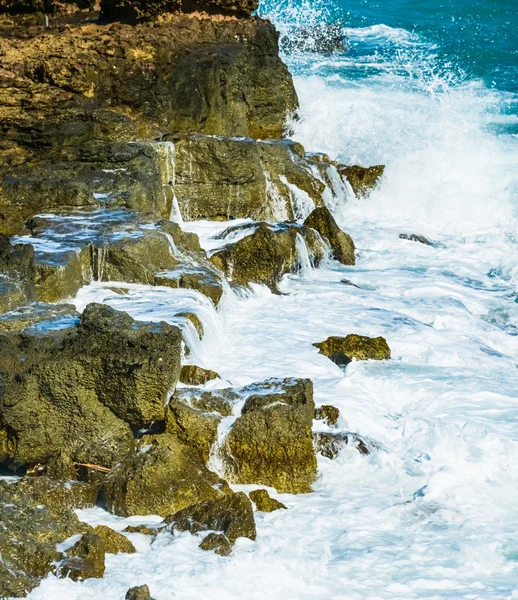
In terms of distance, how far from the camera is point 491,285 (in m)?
11.4

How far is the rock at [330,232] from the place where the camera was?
37.2ft

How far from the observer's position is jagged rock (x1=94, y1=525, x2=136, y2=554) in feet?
16.8

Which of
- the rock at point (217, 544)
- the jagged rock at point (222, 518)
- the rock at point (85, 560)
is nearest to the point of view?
the rock at point (85, 560)

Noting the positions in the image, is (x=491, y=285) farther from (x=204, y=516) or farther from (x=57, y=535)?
(x=57, y=535)

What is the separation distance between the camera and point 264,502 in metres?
5.80

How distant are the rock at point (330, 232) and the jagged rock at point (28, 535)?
6452 millimetres

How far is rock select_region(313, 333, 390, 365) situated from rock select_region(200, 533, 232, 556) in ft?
10.6

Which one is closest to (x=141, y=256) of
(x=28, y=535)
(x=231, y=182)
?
(x=231, y=182)

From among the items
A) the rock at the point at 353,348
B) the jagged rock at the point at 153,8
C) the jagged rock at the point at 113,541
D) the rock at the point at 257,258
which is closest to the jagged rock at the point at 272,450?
the jagged rock at the point at 113,541

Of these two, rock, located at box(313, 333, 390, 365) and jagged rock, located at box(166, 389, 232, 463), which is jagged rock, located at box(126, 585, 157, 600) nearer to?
jagged rock, located at box(166, 389, 232, 463)

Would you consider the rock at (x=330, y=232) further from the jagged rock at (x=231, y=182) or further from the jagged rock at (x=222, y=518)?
the jagged rock at (x=222, y=518)

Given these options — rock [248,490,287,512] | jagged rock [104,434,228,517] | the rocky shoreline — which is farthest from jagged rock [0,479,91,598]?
rock [248,490,287,512]

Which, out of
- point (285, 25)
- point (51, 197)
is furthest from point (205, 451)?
point (285, 25)

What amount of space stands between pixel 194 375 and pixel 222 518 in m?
1.86
